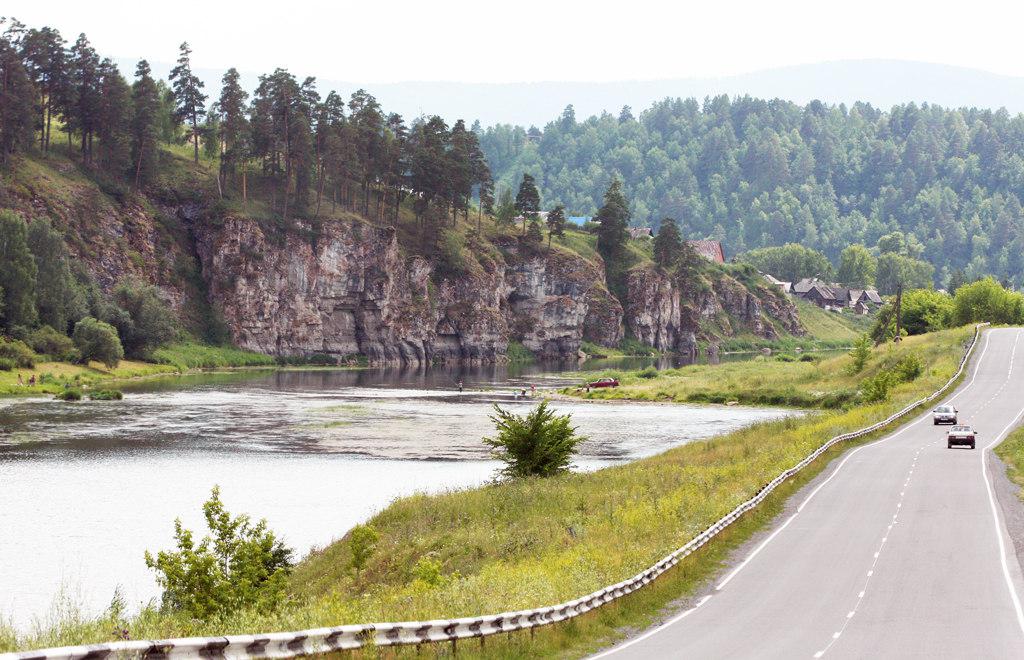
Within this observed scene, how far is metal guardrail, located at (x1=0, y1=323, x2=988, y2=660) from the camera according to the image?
47.9 feet

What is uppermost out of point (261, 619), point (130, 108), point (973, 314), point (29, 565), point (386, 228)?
point (130, 108)

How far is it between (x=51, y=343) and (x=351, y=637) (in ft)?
338

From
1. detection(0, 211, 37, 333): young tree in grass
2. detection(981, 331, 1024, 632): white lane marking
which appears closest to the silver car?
detection(981, 331, 1024, 632): white lane marking

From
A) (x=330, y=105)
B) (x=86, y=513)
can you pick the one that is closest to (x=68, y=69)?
(x=330, y=105)

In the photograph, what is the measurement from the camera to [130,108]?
494 feet

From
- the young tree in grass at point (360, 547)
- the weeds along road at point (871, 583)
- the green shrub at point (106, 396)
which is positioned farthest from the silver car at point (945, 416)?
the green shrub at point (106, 396)

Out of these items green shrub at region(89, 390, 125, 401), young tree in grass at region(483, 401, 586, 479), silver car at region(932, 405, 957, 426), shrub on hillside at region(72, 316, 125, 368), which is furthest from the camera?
shrub on hillside at region(72, 316, 125, 368)

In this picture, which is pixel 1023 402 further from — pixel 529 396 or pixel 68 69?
pixel 68 69

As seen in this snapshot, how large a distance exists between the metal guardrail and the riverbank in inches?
3254

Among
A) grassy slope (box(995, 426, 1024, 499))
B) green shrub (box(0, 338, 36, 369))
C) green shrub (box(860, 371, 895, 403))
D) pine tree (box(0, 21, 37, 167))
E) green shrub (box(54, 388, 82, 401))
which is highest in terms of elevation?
pine tree (box(0, 21, 37, 167))

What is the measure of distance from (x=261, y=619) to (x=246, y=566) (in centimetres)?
836

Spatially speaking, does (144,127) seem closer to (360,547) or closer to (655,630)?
(360,547)

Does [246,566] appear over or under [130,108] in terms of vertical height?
under

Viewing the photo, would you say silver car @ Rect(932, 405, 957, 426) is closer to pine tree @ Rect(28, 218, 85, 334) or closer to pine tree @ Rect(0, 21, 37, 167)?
pine tree @ Rect(28, 218, 85, 334)
